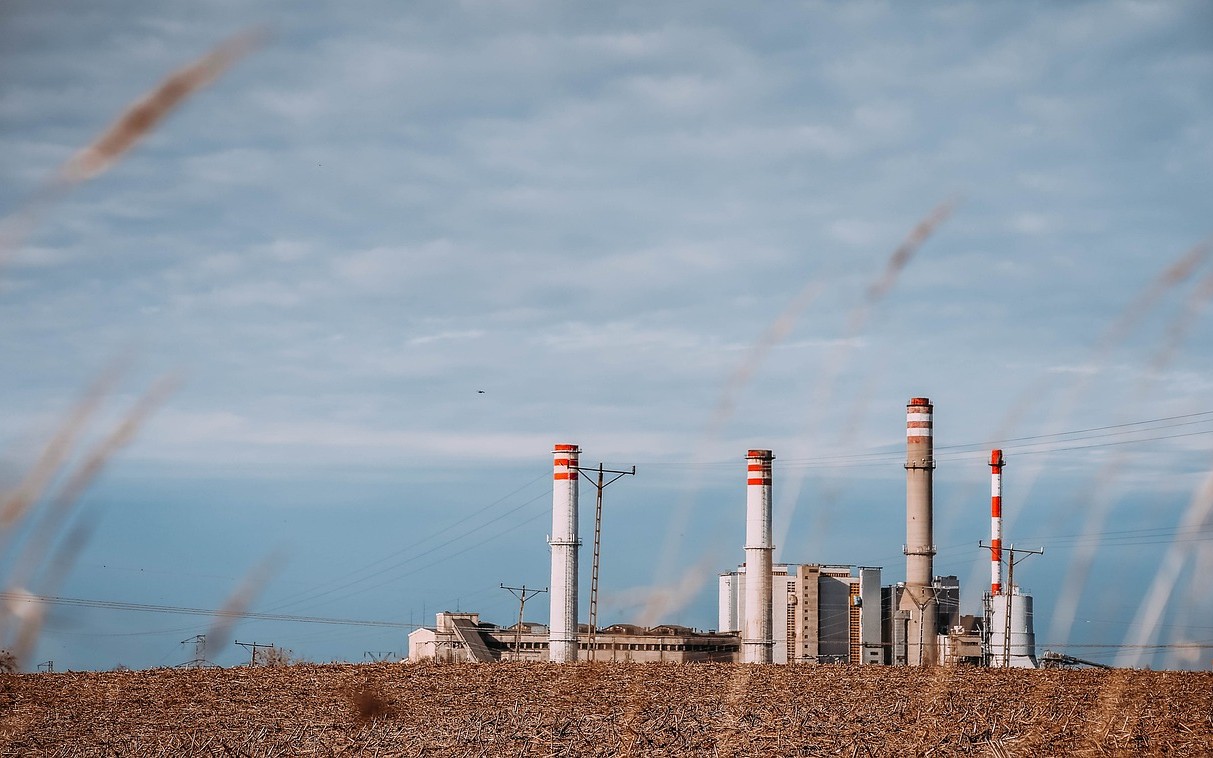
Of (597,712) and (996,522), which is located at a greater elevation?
(996,522)

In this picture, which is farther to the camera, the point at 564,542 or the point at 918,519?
the point at 918,519

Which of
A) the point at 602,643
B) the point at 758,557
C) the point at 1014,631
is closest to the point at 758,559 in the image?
the point at 758,557

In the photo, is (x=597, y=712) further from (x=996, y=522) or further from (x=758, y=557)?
(x=996, y=522)

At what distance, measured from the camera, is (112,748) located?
16.1 meters

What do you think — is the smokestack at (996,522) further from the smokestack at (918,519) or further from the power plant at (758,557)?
the power plant at (758,557)

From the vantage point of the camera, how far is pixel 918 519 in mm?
61156

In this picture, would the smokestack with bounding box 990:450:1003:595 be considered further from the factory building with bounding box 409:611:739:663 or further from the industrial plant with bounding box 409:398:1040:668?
the factory building with bounding box 409:611:739:663

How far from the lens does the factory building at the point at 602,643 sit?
58344mm

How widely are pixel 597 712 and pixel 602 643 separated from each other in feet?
128

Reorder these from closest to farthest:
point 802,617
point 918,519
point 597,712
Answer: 1. point 597,712
2. point 918,519
3. point 802,617

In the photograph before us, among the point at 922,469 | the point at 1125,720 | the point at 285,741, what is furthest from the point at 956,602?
the point at 285,741

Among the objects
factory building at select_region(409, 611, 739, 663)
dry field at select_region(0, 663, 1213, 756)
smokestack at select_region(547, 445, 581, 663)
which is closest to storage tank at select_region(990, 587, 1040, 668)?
factory building at select_region(409, 611, 739, 663)

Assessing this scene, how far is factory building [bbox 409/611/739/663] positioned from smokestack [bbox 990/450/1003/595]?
1441 centimetres

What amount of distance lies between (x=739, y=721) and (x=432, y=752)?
17.5ft
